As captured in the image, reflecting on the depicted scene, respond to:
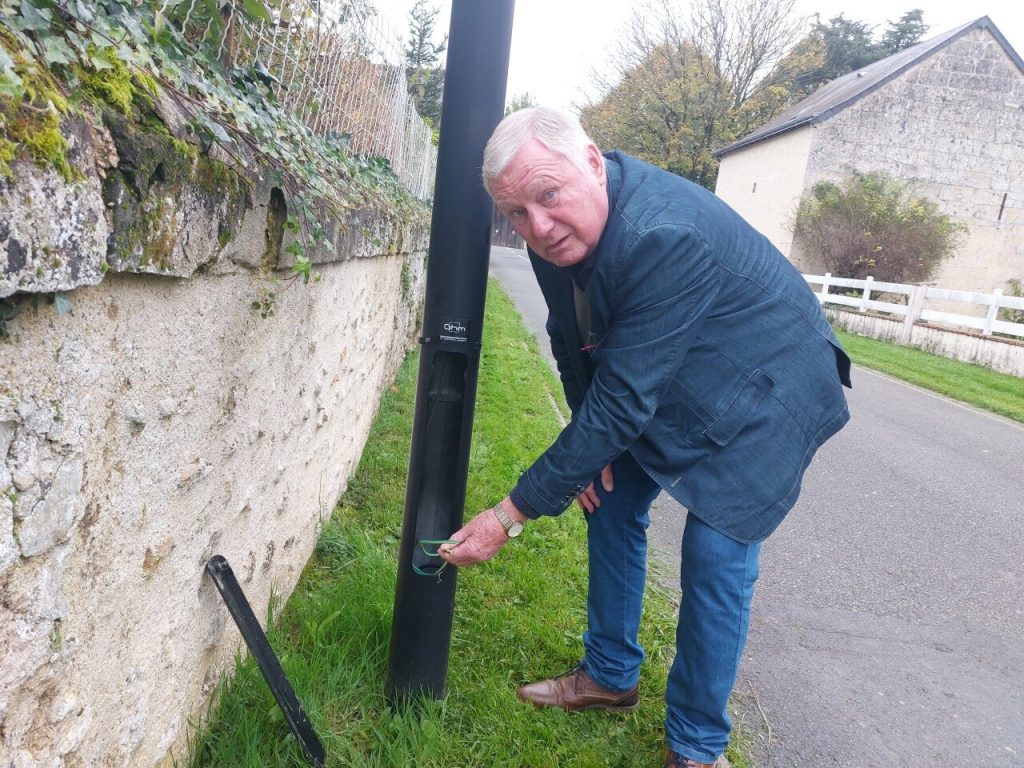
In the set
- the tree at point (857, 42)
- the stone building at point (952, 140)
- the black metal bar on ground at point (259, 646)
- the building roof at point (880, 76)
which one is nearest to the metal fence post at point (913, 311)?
the stone building at point (952, 140)

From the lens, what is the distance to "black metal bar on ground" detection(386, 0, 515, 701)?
2.14 meters

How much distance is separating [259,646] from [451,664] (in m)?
0.99

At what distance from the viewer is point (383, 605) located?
2801mm

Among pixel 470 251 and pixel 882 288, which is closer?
pixel 470 251

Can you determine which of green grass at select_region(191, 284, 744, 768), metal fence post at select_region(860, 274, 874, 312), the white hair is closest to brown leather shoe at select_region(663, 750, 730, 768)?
green grass at select_region(191, 284, 744, 768)

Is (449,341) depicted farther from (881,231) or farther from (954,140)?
(954,140)

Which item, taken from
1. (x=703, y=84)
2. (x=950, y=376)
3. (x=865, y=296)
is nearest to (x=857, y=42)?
(x=703, y=84)

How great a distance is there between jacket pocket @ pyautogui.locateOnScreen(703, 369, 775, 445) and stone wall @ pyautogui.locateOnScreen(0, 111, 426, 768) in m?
1.35

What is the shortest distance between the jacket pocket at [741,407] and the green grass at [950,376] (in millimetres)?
8446

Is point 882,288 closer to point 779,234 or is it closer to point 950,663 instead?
point 779,234

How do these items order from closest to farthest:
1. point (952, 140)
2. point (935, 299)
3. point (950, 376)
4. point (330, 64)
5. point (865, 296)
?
point (330, 64)
point (950, 376)
point (935, 299)
point (865, 296)
point (952, 140)

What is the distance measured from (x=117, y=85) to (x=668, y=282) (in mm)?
1290

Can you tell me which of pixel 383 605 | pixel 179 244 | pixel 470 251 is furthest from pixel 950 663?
pixel 179 244

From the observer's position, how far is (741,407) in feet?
6.86
